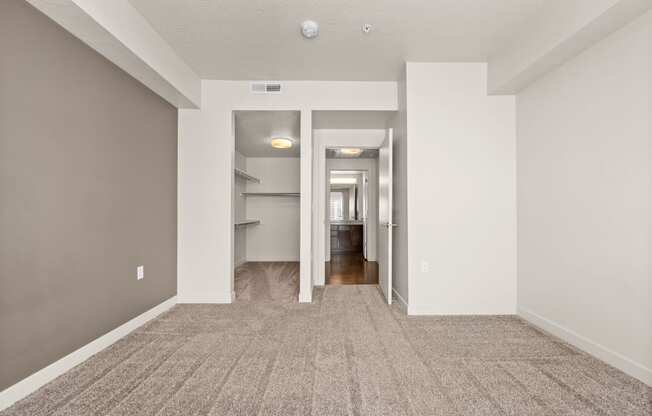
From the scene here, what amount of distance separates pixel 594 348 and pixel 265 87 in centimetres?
386

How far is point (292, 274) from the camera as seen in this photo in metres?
5.25

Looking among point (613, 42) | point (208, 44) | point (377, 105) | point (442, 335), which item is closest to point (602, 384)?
point (442, 335)

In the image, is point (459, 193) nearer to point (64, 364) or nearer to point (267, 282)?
point (267, 282)

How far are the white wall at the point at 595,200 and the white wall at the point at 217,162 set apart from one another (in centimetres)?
167

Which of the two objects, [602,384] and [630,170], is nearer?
[602,384]

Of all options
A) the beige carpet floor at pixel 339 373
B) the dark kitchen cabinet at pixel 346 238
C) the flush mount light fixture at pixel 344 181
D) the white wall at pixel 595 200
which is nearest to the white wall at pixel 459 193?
the white wall at pixel 595 200

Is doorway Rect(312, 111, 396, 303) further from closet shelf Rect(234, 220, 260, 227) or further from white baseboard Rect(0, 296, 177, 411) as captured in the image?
white baseboard Rect(0, 296, 177, 411)

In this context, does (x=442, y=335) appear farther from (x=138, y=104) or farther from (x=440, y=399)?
(x=138, y=104)

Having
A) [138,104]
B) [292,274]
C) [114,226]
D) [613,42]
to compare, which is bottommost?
[292,274]

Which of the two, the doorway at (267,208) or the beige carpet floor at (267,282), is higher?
the doorway at (267,208)

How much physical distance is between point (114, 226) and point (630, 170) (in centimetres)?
379

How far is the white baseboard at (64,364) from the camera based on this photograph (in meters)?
1.64

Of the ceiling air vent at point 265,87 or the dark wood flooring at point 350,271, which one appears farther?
the dark wood flooring at point 350,271

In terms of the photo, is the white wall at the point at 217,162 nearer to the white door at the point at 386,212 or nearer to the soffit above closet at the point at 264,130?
the soffit above closet at the point at 264,130
